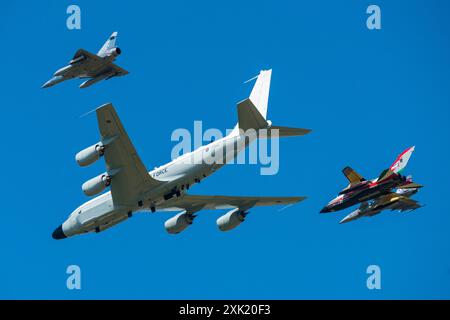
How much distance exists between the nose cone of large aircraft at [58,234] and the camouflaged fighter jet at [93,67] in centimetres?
1059

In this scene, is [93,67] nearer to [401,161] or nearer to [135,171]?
[135,171]

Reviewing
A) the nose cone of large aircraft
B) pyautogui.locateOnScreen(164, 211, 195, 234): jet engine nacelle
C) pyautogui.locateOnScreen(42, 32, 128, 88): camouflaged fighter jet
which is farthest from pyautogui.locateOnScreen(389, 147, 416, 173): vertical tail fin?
the nose cone of large aircraft

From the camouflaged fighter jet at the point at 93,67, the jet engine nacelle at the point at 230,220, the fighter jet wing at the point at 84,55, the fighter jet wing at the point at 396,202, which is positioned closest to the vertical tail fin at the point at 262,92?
the jet engine nacelle at the point at 230,220

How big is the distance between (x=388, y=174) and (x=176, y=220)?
17141 millimetres

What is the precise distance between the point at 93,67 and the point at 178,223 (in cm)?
1185

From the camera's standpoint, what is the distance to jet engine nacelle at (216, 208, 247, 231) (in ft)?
180

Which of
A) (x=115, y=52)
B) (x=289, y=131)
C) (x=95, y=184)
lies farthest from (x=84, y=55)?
(x=289, y=131)

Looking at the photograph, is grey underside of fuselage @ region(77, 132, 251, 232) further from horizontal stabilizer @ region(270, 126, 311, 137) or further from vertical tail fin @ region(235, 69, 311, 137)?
→ horizontal stabilizer @ region(270, 126, 311, 137)

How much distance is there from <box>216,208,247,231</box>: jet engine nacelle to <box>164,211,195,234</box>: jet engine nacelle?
6.06 ft

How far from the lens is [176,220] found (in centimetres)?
5519

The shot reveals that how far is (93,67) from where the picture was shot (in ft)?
194
